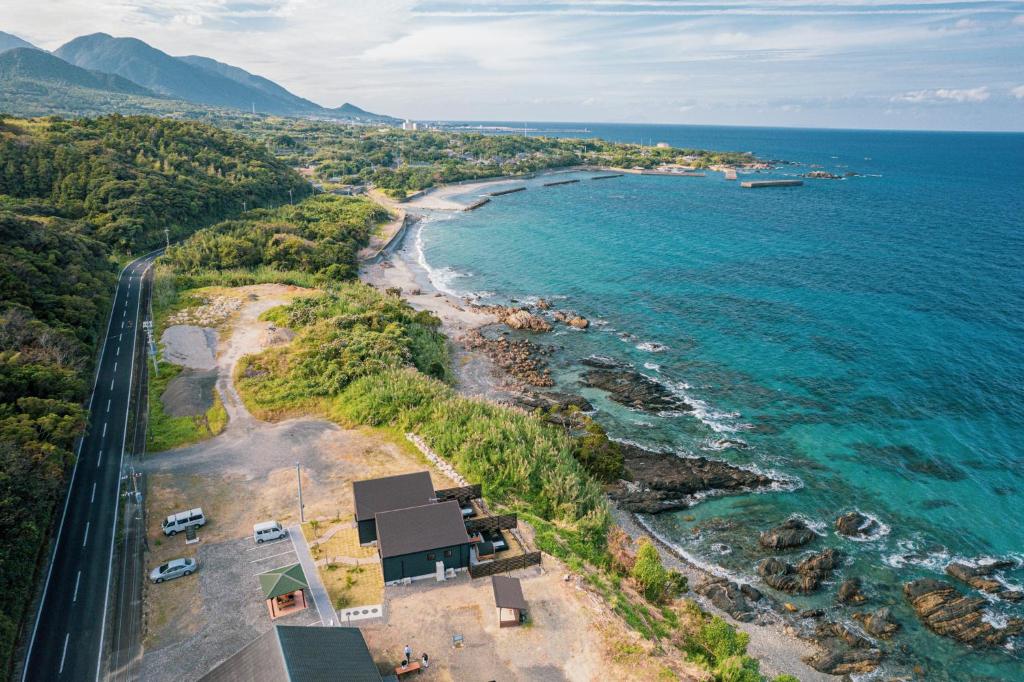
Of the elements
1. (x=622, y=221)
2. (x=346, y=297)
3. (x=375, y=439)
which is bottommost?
(x=375, y=439)

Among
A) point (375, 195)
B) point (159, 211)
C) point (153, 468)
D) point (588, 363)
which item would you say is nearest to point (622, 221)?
point (375, 195)

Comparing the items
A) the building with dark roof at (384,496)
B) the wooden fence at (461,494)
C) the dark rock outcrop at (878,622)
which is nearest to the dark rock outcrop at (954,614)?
the dark rock outcrop at (878,622)

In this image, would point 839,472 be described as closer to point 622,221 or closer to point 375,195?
point 622,221

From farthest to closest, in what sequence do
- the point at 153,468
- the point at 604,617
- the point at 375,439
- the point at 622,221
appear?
the point at 622,221 < the point at 375,439 < the point at 153,468 < the point at 604,617

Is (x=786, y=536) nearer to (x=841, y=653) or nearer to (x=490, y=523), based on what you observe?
(x=841, y=653)

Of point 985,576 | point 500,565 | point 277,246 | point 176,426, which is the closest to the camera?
point 500,565

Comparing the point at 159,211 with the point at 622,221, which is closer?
the point at 159,211

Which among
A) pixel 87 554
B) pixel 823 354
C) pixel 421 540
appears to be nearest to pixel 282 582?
pixel 421 540
